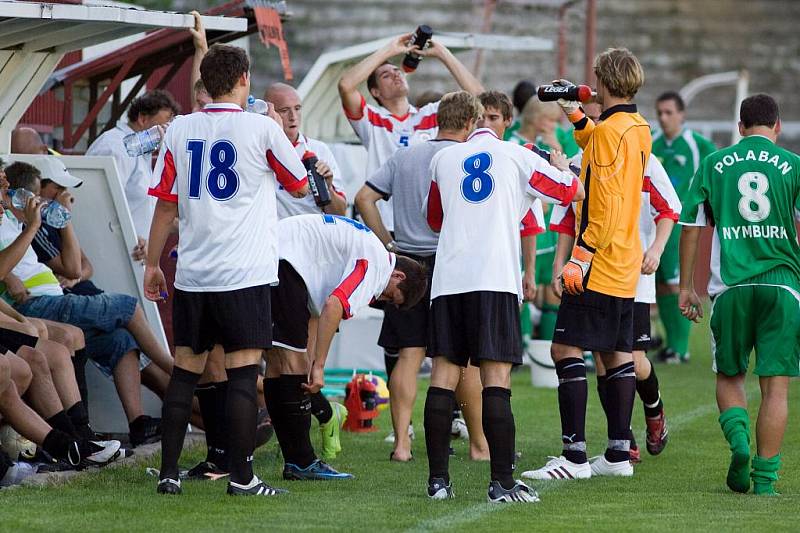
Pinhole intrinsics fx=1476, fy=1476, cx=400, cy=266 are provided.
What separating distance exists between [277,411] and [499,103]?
82.8 inches

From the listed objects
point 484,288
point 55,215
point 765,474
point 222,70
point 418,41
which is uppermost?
point 418,41

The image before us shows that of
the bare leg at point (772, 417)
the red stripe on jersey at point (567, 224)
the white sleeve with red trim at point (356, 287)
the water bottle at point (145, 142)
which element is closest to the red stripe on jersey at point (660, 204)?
the red stripe on jersey at point (567, 224)

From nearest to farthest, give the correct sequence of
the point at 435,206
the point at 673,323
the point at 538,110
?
the point at 435,206, the point at 538,110, the point at 673,323

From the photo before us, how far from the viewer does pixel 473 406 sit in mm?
8133

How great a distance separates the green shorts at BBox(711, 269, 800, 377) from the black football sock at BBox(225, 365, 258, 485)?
7.55ft

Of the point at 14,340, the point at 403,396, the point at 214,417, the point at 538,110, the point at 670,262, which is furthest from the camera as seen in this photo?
the point at 670,262

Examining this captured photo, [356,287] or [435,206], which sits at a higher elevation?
[435,206]

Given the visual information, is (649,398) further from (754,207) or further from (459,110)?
(459,110)

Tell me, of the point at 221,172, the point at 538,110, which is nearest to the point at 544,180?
the point at 221,172

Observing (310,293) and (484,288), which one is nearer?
(484,288)

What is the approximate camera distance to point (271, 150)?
21.3 feet

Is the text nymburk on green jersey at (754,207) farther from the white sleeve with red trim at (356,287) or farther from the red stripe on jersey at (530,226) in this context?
the white sleeve with red trim at (356,287)

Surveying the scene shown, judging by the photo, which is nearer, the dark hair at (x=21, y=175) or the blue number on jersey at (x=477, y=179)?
the blue number on jersey at (x=477, y=179)

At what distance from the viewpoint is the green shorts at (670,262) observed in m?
13.8
